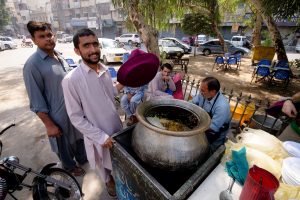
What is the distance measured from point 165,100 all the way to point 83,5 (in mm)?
46207

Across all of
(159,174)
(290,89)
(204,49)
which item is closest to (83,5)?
(204,49)

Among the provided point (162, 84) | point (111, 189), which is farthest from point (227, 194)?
point (162, 84)

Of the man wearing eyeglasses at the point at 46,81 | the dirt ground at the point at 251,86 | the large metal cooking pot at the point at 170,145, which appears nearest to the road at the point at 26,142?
Result: the man wearing eyeglasses at the point at 46,81

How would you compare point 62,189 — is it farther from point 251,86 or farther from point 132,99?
point 251,86

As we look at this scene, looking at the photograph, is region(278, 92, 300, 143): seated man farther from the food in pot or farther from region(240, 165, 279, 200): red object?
the food in pot

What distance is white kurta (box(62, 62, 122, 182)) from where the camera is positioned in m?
1.81

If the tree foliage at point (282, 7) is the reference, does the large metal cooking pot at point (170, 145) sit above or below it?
below

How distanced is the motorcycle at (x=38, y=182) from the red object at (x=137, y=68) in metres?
1.54

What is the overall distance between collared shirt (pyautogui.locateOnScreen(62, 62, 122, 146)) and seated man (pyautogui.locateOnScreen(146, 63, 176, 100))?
6.25 ft

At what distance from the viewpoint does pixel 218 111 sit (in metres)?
2.64

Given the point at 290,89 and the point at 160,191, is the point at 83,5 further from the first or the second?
the point at 160,191

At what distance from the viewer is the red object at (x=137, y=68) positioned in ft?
5.55

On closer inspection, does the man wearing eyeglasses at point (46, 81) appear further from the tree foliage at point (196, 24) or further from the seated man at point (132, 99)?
the tree foliage at point (196, 24)

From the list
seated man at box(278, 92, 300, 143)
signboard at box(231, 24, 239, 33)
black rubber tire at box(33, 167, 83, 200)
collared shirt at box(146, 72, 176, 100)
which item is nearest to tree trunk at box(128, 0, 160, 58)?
collared shirt at box(146, 72, 176, 100)
